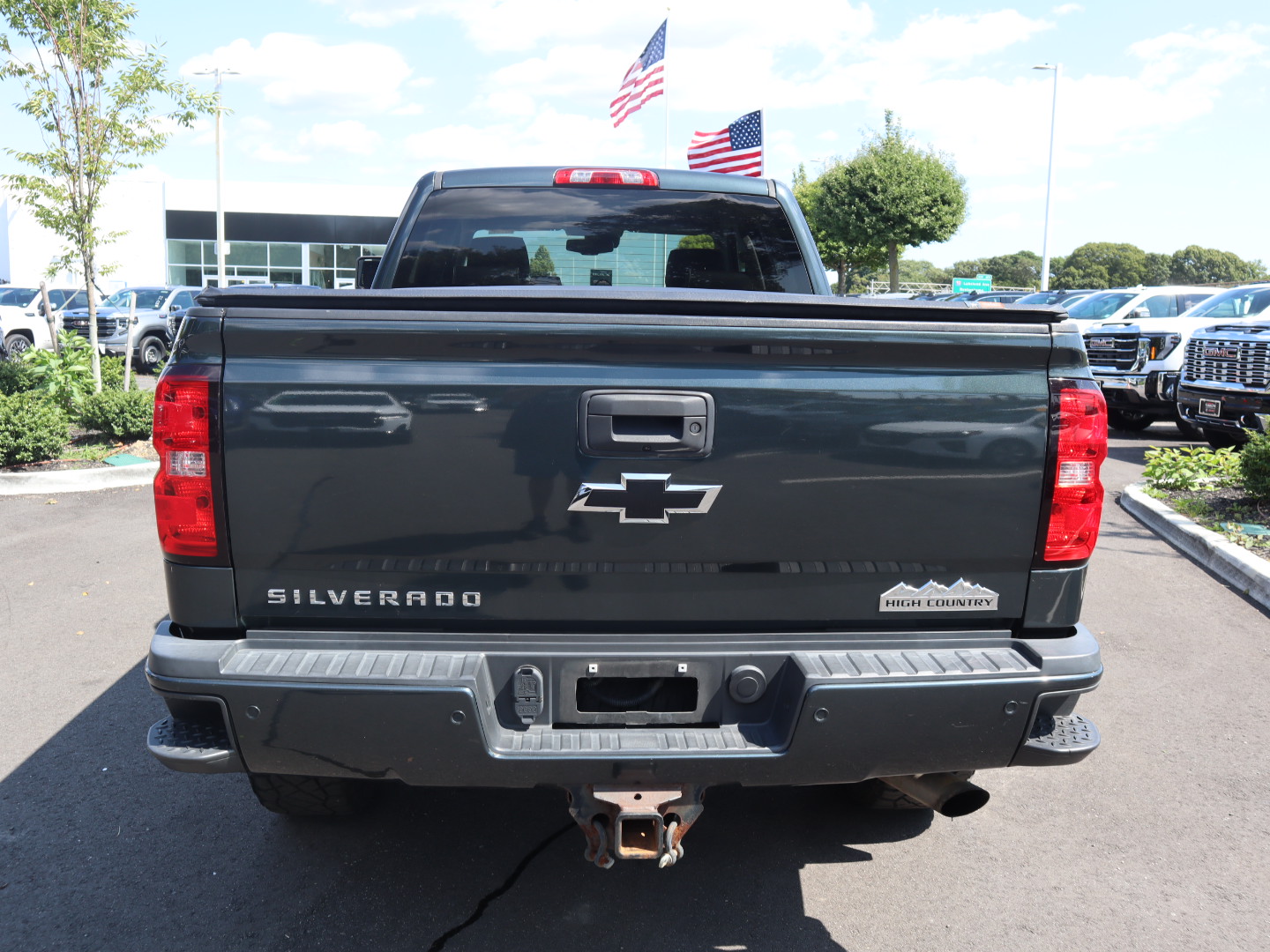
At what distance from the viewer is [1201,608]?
253 inches

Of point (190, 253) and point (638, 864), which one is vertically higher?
point (190, 253)

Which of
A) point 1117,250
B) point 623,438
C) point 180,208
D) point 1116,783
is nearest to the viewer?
point 623,438

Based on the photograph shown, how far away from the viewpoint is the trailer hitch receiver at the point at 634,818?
2535 millimetres

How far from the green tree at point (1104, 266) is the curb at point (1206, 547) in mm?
113391

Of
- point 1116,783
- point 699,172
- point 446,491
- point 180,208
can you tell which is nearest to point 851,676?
point 446,491

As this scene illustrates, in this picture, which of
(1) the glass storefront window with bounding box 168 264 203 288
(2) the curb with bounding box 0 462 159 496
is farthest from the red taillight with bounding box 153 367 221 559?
(1) the glass storefront window with bounding box 168 264 203 288

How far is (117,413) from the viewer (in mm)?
11320

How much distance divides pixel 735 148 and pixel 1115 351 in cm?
720

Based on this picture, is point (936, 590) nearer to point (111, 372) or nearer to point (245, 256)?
point (111, 372)

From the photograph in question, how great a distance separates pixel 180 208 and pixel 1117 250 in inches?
4439

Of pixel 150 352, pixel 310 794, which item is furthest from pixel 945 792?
pixel 150 352

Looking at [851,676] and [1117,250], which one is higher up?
[1117,250]

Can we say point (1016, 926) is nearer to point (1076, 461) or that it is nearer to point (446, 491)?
point (1076, 461)

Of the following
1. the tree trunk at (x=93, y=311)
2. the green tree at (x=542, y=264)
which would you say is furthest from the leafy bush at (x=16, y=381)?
the green tree at (x=542, y=264)
